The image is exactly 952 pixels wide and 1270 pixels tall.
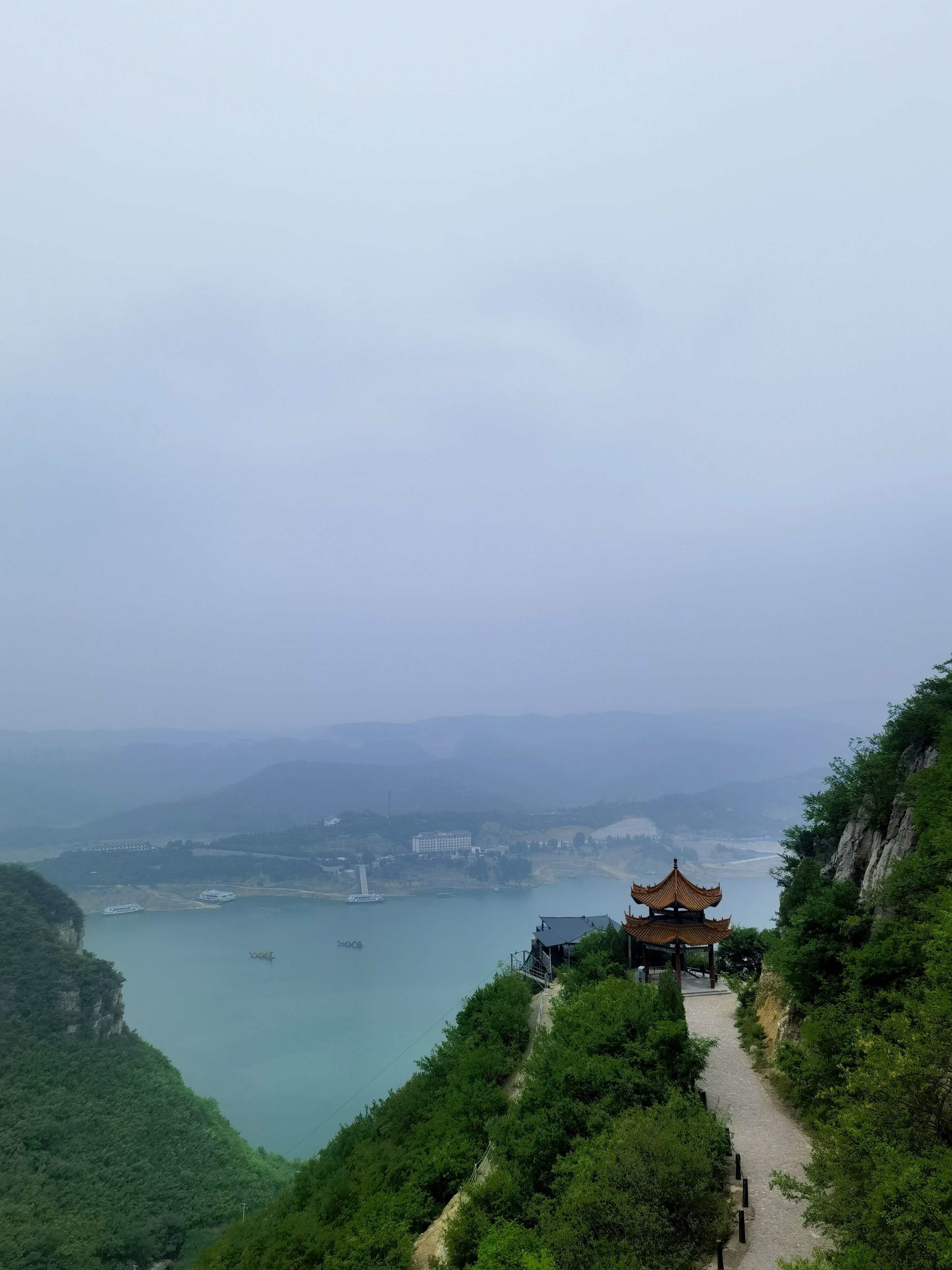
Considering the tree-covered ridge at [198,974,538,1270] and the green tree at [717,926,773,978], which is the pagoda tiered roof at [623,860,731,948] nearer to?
the green tree at [717,926,773,978]

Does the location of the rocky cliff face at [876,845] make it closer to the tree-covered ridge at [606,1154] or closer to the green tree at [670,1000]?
the green tree at [670,1000]

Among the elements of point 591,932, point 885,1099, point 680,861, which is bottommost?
point 680,861

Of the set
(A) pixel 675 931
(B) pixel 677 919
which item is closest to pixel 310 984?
(B) pixel 677 919

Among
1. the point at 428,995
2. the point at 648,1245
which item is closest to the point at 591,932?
the point at 648,1245

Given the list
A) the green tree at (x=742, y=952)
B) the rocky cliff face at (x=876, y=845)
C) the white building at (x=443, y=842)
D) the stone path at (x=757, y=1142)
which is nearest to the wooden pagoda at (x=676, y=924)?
the green tree at (x=742, y=952)

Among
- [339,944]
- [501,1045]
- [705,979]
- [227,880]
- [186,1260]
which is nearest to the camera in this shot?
[501,1045]

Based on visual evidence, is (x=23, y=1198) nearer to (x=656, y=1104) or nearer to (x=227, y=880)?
(x=656, y=1104)

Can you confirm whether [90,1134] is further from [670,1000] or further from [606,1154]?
[606,1154]
